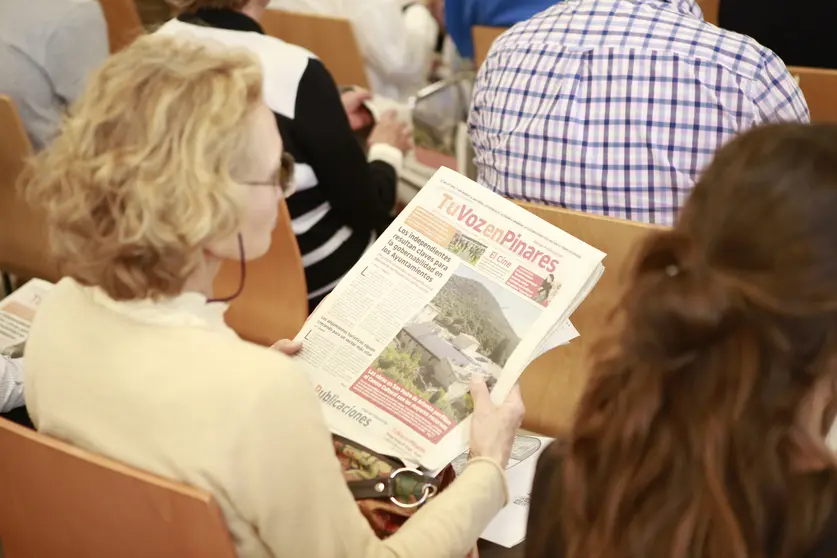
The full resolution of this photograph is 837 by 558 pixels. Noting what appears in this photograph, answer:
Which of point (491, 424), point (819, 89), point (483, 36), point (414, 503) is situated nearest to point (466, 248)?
point (491, 424)

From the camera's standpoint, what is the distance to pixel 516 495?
1136 mm

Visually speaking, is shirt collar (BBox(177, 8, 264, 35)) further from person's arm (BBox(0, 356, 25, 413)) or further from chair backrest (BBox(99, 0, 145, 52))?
chair backrest (BBox(99, 0, 145, 52))

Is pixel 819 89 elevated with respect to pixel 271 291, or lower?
elevated

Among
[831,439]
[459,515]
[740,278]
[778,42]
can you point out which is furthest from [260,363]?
[778,42]

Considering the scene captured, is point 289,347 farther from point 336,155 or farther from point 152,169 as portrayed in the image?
point 336,155

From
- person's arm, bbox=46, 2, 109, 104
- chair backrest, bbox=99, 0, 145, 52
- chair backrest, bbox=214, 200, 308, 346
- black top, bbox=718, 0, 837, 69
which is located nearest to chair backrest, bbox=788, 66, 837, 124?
black top, bbox=718, 0, 837, 69

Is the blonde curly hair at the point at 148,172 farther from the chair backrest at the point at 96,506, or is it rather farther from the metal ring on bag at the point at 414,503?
the metal ring on bag at the point at 414,503

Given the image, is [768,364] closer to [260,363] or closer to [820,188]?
[820,188]

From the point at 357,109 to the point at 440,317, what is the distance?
1171 mm

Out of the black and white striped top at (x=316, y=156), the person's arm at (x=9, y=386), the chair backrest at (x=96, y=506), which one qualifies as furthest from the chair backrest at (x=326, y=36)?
the chair backrest at (x=96, y=506)

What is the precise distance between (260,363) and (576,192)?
2.20 feet

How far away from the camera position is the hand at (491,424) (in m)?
0.99

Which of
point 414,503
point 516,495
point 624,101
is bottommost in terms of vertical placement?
point 516,495

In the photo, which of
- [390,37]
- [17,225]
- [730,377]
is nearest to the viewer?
[730,377]
